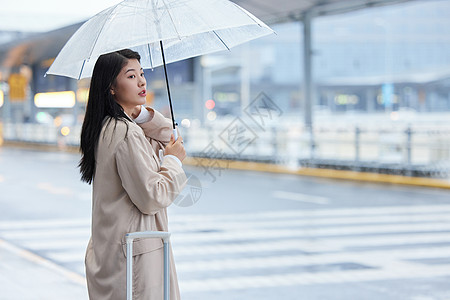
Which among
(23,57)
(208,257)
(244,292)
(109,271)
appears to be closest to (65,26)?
(23,57)

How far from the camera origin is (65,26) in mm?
24719

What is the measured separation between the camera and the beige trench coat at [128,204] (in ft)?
9.43

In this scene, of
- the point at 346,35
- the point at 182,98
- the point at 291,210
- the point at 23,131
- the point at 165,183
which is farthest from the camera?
the point at 346,35

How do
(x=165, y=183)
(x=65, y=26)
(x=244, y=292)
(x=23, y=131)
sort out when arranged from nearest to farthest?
(x=165, y=183) → (x=244, y=292) → (x=65, y=26) → (x=23, y=131)

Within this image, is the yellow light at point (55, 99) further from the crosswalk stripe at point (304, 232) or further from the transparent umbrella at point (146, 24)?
the transparent umbrella at point (146, 24)

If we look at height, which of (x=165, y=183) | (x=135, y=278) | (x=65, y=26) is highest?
(x=65, y=26)

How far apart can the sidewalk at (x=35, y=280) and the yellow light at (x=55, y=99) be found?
27.8 meters

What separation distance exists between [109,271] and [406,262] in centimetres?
516

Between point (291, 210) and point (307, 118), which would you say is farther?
point (307, 118)

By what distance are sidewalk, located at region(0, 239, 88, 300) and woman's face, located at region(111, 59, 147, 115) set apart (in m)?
3.35

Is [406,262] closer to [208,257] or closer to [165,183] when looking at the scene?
[208,257]

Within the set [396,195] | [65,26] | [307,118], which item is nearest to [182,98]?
[65,26]

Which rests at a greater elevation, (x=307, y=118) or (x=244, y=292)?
(x=307, y=118)

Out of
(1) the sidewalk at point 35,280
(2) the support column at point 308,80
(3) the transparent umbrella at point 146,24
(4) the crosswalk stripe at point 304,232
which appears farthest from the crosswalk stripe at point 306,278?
(2) the support column at point 308,80
